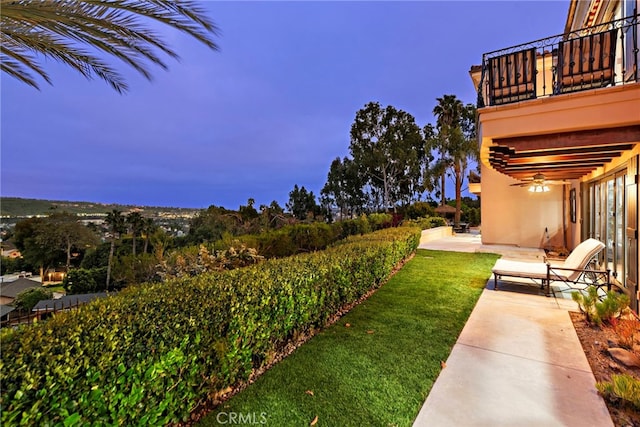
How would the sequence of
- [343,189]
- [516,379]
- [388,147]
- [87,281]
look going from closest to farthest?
1. [516,379]
2. [87,281]
3. [388,147]
4. [343,189]

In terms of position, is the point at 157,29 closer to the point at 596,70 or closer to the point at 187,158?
the point at 596,70

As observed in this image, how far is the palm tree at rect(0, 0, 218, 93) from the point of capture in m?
2.87

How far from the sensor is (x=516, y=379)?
314 cm

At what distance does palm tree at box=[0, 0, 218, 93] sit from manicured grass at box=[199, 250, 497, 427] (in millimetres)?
3591

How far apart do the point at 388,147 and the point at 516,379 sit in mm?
30293

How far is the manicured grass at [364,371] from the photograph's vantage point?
101 inches

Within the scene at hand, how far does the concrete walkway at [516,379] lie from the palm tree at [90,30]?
4.30 meters

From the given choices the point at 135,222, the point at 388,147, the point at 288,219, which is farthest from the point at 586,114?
the point at 388,147

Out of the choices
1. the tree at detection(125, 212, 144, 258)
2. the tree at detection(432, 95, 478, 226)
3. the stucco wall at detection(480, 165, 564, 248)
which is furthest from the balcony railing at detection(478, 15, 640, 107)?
the tree at detection(432, 95, 478, 226)

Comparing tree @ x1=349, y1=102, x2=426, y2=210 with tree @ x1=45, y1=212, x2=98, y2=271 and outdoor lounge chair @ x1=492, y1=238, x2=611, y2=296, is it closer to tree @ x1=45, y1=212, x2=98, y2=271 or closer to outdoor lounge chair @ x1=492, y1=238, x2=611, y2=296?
tree @ x1=45, y1=212, x2=98, y2=271

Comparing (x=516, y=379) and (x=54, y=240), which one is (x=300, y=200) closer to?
(x=54, y=240)

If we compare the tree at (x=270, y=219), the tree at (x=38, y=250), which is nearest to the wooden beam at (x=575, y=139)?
the tree at (x=270, y=219)

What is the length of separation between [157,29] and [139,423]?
12.6ft

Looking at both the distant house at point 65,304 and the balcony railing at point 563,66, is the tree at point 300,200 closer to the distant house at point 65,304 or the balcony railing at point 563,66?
the distant house at point 65,304
